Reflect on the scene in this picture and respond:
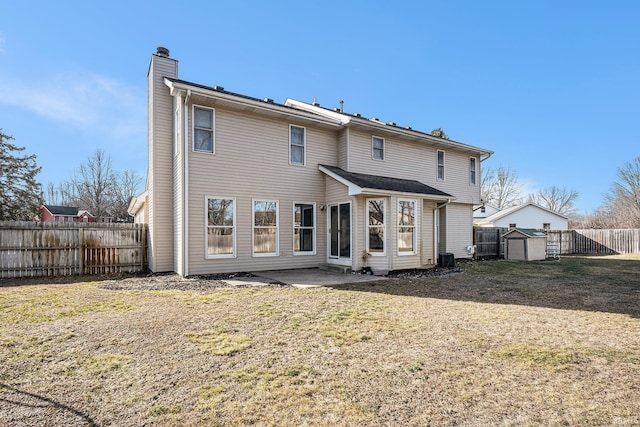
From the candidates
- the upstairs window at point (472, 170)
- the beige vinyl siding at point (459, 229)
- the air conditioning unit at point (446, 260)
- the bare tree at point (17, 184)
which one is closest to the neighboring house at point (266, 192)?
the air conditioning unit at point (446, 260)

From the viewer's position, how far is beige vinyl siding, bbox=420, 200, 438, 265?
11.7 meters

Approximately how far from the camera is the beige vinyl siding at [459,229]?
1520cm

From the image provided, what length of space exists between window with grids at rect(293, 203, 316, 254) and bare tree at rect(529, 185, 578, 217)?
4471 centimetres

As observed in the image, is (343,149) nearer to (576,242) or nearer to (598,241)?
(576,242)

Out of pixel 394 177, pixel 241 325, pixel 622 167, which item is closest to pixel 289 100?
pixel 394 177

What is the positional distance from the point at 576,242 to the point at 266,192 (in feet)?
73.7

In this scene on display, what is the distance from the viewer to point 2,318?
17.2ft

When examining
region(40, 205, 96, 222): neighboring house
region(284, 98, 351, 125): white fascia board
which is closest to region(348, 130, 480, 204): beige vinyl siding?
region(284, 98, 351, 125): white fascia board

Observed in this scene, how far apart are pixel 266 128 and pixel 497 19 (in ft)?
34.8

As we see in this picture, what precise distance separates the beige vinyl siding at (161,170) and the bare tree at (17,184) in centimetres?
1469

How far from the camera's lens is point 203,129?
9.86 m

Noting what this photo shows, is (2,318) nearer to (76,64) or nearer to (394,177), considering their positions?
(394,177)

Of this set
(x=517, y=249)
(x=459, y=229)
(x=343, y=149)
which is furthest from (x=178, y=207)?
(x=517, y=249)

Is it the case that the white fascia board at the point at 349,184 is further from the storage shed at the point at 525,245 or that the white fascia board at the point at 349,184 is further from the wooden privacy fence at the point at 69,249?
the storage shed at the point at 525,245
